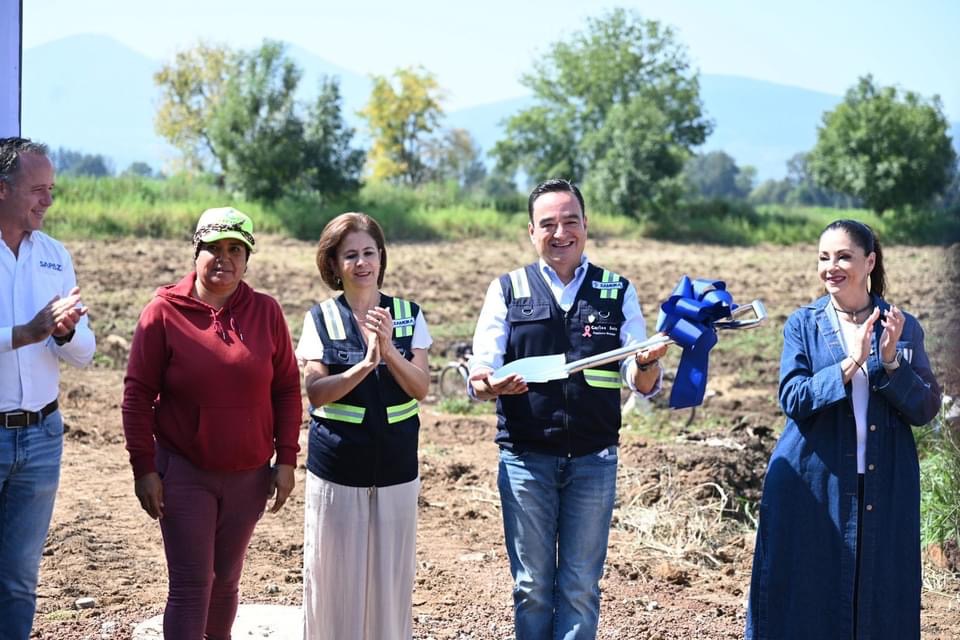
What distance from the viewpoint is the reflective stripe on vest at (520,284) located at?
155 inches

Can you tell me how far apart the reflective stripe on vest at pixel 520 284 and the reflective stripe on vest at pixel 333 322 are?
1.95 feet

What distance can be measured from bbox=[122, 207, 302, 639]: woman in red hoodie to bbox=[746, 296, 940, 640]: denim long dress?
1730mm

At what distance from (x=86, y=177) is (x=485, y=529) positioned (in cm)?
2425

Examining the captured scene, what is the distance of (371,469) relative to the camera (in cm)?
391

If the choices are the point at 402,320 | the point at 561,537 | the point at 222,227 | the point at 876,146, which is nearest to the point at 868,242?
the point at 561,537

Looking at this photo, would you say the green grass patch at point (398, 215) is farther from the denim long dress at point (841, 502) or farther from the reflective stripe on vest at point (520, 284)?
the reflective stripe on vest at point (520, 284)

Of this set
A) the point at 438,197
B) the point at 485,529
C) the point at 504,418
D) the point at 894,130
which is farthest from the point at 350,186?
the point at 504,418

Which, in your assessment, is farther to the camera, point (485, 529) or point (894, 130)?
point (894, 130)

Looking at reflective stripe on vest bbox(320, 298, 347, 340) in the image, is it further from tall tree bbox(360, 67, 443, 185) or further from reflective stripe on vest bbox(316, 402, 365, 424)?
tall tree bbox(360, 67, 443, 185)

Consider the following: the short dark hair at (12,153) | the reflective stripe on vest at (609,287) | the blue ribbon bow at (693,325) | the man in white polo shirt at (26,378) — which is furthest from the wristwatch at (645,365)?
the short dark hair at (12,153)

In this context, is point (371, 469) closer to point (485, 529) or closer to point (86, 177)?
point (485, 529)

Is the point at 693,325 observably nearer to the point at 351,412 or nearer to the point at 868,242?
the point at 868,242

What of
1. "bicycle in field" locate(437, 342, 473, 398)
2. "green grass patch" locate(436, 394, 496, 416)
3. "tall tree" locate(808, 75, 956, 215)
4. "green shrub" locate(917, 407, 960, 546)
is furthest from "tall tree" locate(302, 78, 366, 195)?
"green shrub" locate(917, 407, 960, 546)

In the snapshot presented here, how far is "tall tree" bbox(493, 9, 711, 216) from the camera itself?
41.5 m
